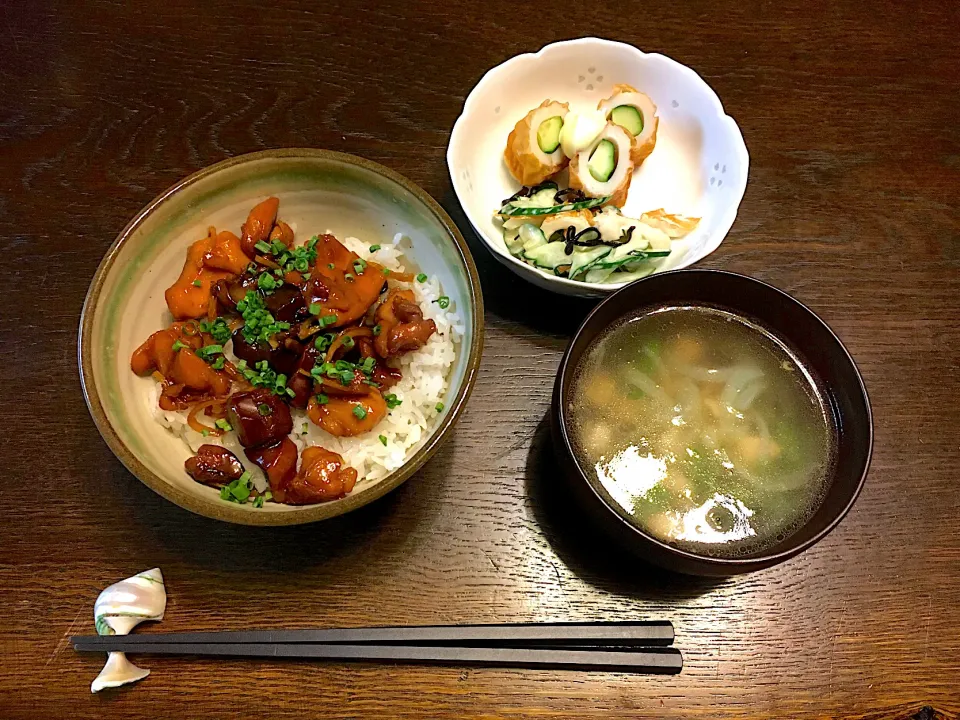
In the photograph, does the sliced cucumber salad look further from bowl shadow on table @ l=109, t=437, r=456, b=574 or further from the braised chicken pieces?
bowl shadow on table @ l=109, t=437, r=456, b=574

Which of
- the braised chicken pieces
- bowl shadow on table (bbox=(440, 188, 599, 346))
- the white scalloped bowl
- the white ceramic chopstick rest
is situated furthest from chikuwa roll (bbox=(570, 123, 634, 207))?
the white ceramic chopstick rest

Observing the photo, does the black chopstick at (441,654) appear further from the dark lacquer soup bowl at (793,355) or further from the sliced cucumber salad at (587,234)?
the sliced cucumber salad at (587,234)

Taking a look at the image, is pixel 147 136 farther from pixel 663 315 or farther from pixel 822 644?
pixel 822 644

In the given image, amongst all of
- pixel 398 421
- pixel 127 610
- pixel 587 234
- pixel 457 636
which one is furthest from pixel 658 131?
pixel 127 610

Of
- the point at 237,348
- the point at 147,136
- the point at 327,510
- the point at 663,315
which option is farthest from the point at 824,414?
the point at 147,136

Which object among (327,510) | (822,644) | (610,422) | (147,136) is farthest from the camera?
(147,136)

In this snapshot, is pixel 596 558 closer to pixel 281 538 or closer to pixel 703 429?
pixel 703 429
